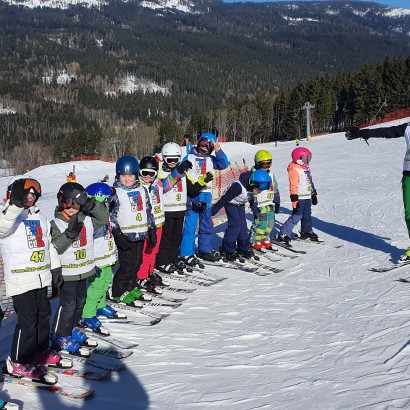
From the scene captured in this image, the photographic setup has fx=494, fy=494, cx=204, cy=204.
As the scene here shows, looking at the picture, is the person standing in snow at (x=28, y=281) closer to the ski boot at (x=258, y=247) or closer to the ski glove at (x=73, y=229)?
the ski glove at (x=73, y=229)

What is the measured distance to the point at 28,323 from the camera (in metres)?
3.83

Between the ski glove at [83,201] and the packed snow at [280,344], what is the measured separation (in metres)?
1.38

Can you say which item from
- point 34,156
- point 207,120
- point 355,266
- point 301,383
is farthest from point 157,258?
point 34,156

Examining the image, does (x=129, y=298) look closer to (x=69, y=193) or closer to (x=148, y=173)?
(x=148, y=173)

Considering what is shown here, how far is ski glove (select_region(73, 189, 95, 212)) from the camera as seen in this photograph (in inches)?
161

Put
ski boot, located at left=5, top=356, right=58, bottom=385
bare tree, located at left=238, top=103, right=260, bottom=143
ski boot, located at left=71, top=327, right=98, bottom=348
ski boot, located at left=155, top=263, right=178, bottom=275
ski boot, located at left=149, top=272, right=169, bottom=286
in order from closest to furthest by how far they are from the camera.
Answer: ski boot, located at left=5, top=356, right=58, bottom=385 → ski boot, located at left=71, top=327, right=98, bottom=348 → ski boot, located at left=149, top=272, right=169, bottom=286 → ski boot, located at left=155, top=263, right=178, bottom=275 → bare tree, located at left=238, top=103, right=260, bottom=143

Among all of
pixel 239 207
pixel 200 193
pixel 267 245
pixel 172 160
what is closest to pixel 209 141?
pixel 200 193

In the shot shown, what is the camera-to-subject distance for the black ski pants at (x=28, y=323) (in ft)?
12.5

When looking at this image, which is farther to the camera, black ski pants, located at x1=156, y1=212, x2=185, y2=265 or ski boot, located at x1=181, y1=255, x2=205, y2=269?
ski boot, located at x1=181, y1=255, x2=205, y2=269

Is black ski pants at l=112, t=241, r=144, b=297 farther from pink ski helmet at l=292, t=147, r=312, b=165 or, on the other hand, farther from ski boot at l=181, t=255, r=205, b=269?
pink ski helmet at l=292, t=147, r=312, b=165

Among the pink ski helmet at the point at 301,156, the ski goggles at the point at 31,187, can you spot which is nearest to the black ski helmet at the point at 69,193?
the ski goggles at the point at 31,187

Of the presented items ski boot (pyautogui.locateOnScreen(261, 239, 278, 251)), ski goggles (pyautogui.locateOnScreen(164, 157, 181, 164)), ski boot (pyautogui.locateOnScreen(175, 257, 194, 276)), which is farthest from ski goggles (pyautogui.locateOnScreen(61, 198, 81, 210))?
ski boot (pyautogui.locateOnScreen(261, 239, 278, 251))

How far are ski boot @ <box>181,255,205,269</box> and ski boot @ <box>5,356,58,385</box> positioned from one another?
3849mm

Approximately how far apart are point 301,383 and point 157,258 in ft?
12.3
